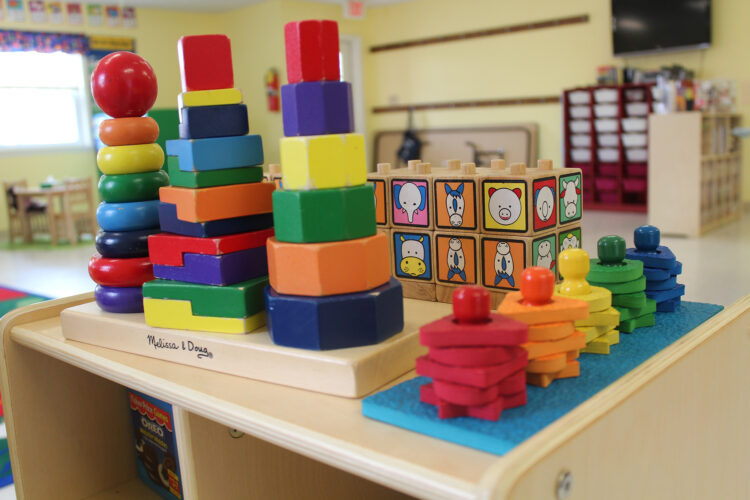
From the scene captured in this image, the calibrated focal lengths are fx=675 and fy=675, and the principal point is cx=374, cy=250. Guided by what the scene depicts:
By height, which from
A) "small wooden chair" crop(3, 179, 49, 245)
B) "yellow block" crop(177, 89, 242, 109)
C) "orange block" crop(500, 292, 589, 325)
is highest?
"yellow block" crop(177, 89, 242, 109)

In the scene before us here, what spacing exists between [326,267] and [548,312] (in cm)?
27

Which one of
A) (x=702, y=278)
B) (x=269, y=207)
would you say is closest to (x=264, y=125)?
(x=702, y=278)

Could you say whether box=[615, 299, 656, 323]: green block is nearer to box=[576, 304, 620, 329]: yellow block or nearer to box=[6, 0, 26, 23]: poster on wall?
box=[576, 304, 620, 329]: yellow block

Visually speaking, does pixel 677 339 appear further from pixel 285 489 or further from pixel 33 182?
pixel 33 182

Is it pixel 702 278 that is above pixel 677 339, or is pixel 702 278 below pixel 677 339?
below

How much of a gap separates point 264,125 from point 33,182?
2.90 m

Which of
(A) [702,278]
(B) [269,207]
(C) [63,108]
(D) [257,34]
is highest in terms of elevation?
(D) [257,34]

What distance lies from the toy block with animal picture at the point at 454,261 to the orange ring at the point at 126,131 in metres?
0.51

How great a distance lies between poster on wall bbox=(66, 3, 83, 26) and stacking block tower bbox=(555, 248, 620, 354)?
8.41 m

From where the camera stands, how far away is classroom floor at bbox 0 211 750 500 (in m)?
3.73

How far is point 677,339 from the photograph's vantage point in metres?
0.89

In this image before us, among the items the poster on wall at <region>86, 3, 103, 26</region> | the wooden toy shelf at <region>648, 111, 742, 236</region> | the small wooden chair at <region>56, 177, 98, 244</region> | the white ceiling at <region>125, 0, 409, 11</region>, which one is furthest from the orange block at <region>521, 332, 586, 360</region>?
the poster on wall at <region>86, 3, 103, 26</region>

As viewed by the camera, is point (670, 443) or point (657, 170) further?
point (657, 170)

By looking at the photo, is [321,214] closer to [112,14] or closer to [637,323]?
[637,323]
